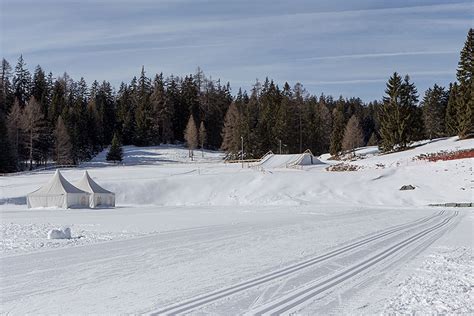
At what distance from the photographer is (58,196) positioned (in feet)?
139

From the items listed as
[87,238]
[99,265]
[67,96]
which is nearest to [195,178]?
[87,238]

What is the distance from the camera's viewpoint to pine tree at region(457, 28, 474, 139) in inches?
2397

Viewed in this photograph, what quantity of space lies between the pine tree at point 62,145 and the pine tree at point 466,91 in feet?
185

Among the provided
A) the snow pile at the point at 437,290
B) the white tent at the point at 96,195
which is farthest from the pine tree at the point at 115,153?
the snow pile at the point at 437,290

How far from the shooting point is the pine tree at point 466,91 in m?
60.9

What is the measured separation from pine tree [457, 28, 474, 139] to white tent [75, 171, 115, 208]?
41742mm

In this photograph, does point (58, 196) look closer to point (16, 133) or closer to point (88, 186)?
point (88, 186)

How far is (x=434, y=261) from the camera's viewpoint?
42.3 feet

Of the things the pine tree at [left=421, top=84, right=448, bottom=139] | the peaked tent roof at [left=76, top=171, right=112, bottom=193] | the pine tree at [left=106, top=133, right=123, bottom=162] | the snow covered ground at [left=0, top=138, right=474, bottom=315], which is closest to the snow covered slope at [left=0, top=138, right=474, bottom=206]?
the peaked tent roof at [left=76, top=171, right=112, bottom=193]

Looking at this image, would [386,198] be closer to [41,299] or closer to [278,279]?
[278,279]

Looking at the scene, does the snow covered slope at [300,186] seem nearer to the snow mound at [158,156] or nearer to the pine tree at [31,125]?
the pine tree at [31,125]

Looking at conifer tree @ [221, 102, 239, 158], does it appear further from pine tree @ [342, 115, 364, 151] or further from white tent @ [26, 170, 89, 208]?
white tent @ [26, 170, 89, 208]

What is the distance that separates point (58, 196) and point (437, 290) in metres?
37.6

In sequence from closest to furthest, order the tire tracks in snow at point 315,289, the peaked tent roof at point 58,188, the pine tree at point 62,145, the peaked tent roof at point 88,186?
the tire tracks in snow at point 315,289
the peaked tent roof at point 58,188
the peaked tent roof at point 88,186
the pine tree at point 62,145
